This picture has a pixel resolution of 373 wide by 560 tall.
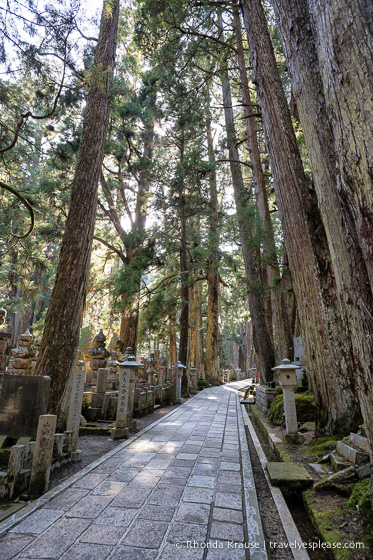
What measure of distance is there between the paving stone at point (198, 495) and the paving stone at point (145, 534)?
0.55 metres

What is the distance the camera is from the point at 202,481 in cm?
348

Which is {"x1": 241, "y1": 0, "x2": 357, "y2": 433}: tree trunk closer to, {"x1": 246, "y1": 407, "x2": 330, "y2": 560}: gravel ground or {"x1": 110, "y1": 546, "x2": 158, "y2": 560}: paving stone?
{"x1": 246, "y1": 407, "x2": 330, "y2": 560}: gravel ground

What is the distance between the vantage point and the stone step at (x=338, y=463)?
125 inches

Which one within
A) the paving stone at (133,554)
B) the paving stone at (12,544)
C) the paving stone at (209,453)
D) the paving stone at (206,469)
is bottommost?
the paving stone at (12,544)

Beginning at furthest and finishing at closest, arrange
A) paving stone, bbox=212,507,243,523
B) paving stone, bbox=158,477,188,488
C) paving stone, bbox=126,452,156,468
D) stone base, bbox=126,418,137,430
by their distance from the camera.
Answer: stone base, bbox=126,418,137,430, paving stone, bbox=126,452,156,468, paving stone, bbox=158,477,188,488, paving stone, bbox=212,507,243,523

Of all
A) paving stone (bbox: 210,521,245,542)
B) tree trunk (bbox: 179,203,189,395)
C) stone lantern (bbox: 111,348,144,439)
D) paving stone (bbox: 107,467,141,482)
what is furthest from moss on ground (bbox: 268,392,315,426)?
tree trunk (bbox: 179,203,189,395)

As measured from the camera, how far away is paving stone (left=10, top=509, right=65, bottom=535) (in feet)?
7.79

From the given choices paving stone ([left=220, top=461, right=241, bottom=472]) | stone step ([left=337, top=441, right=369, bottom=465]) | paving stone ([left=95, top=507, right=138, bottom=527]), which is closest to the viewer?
paving stone ([left=95, top=507, right=138, bottom=527])

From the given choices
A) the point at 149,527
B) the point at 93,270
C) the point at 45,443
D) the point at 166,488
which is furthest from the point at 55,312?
the point at 93,270

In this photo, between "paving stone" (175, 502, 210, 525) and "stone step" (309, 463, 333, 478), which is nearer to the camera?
"paving stone" (175, 502, 210, 525)

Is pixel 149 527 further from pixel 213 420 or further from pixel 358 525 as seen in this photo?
pixel 213 420

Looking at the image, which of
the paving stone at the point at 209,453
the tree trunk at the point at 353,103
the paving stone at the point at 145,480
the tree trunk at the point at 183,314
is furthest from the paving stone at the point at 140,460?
the tree trunk at the point at 183,314

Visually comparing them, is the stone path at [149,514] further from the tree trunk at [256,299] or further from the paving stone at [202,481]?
the tree trunk at [256,299]

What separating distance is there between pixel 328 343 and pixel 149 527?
3.43 meters
